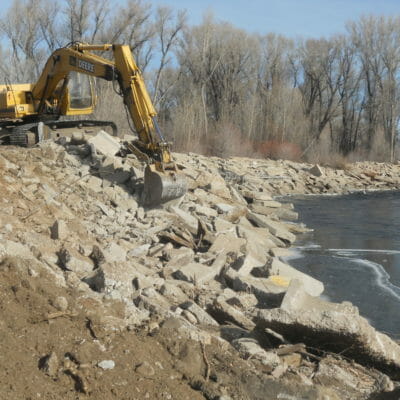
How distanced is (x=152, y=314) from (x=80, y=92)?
9.77 m

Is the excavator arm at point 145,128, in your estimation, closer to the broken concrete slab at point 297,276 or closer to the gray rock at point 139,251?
the gray rock at point 139,251

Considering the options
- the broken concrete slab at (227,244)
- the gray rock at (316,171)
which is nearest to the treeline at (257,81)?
the gray rock at (316,171)

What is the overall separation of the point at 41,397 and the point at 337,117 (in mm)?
45185

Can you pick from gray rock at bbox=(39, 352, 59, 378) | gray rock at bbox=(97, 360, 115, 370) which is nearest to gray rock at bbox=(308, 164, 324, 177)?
gray rock at bbox=(97, 360, 115, 370)

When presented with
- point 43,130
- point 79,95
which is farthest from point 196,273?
point 79,95

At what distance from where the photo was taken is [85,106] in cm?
1410

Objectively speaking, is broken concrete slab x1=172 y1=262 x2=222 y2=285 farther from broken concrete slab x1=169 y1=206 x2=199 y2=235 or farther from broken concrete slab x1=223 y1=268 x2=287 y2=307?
broken concrete slab x1=169 y1=206 x2=199 y2=235

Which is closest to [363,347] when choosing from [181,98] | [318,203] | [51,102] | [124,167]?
[124,167]

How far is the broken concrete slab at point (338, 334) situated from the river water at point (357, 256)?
1.85 meters

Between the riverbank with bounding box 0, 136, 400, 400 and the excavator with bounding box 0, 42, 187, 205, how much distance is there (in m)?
0.70

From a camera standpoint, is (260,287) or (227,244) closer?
(260,287)

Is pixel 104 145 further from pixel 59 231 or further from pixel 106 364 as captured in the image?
pixel 106 364

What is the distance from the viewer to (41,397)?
3701 millimetres

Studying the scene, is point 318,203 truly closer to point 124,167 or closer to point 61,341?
point 124,167
